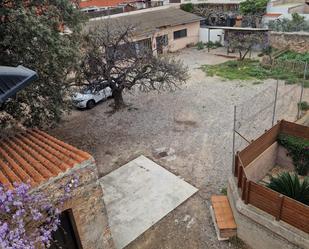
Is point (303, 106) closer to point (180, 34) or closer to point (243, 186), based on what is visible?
point (243, 186)

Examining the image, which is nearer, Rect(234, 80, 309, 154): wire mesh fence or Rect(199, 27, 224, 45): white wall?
Rect(234, 80, 309, 154): wire mesh fence

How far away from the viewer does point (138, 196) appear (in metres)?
10.3

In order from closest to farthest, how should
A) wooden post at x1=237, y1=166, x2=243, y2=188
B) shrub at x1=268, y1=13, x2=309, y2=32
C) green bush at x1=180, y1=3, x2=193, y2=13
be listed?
wooden post at x1=237, y1=166, x2=243, y2=188 < shrub at x1=268, y1=13, x2=309, y2=32 < green bush at x1=180, y1=3, x2=193, y2=13

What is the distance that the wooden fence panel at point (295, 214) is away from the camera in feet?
21.8

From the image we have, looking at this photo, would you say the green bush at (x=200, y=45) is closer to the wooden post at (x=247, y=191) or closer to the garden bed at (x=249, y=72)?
the garden bed at (x=249, y=72)

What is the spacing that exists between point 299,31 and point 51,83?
1998 centimetres

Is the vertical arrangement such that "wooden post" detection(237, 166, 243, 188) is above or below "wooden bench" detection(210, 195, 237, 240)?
above

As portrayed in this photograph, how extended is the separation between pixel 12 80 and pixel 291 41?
22.9 m

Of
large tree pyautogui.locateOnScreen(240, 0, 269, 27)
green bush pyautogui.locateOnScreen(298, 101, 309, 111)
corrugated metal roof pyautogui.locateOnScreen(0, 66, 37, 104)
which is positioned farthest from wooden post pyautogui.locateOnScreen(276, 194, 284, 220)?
large tree pyautogui.locateOnScreen(240, 0, 269, 27)

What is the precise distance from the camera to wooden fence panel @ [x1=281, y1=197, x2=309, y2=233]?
6.63 meters

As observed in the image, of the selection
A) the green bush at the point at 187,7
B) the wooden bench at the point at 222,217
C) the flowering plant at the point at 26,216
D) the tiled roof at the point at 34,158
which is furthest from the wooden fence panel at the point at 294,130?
the green bush at the point at 187,7

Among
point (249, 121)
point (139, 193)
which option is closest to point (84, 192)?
point (139, 193)

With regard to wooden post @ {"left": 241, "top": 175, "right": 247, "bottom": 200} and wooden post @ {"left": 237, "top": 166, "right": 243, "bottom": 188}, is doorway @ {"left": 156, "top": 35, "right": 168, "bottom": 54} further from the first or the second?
wooden post @ {"left": 241, "top": 175, "right": 247, "bottom": 200}

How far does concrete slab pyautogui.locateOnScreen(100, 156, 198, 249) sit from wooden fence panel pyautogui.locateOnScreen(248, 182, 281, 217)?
113 inches
